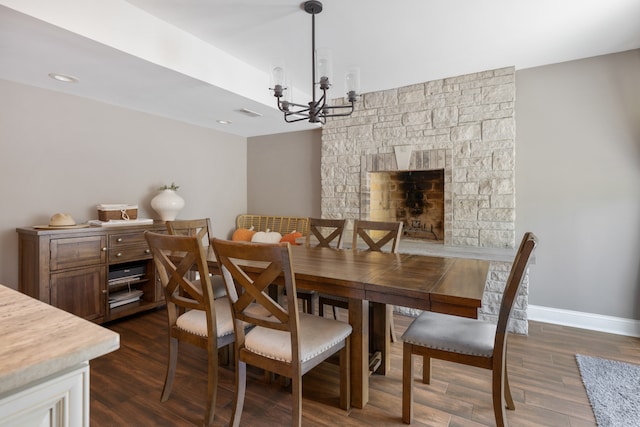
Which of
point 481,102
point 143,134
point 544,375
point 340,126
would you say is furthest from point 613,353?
point 143,134

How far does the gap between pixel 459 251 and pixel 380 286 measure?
6.15ft

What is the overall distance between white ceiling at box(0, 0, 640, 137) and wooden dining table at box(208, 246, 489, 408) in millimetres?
1640

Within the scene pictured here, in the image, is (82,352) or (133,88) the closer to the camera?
(82,352)

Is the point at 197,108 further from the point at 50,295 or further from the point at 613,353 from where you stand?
the point at 613,353

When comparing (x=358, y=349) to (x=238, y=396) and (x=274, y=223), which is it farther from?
(x=274, y=223)

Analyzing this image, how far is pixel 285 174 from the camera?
15.6 ft

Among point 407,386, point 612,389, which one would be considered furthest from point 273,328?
point 612,389

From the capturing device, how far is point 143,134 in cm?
370

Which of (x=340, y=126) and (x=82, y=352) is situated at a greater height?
(x=340, y=126)

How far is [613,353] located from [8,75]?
17.5 feet

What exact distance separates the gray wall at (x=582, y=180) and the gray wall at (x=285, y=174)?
245cm

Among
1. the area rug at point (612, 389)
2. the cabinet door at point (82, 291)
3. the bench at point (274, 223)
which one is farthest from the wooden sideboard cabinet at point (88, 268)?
the area rug at point (612, 389)

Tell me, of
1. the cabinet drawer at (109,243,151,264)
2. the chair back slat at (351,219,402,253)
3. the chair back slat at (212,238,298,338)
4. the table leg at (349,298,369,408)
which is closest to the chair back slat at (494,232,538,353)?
the table leg at (349,298,369,408)

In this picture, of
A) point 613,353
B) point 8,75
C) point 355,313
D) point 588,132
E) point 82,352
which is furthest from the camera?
point 588,132
